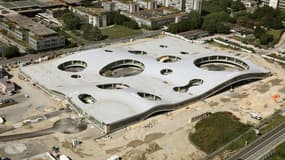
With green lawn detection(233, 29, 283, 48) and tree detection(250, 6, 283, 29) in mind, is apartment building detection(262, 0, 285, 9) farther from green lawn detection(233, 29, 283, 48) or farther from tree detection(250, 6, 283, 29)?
green lawn detection(233, 29, 283, 48)

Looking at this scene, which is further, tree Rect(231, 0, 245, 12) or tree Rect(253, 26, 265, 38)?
tree Rect(231, 0, 245, 12)

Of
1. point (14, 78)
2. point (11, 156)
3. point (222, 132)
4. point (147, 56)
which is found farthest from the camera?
point (147, 56)

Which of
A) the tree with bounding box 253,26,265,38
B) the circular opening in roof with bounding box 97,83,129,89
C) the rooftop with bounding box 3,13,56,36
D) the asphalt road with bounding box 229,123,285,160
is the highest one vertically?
the rooftop with bounding box 3,13,56,36

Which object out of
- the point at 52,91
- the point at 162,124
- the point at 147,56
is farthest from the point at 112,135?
the point at 147,56

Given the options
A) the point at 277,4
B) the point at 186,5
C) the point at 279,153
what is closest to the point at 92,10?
the point at 186,5

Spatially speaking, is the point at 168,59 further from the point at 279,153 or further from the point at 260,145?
the point at 279,153

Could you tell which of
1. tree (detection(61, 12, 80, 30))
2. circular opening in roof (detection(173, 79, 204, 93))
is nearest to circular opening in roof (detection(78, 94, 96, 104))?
circular opening in roof (detection(173, 79, 204, 93))

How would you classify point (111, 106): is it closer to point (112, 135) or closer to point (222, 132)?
point (112, 135)
